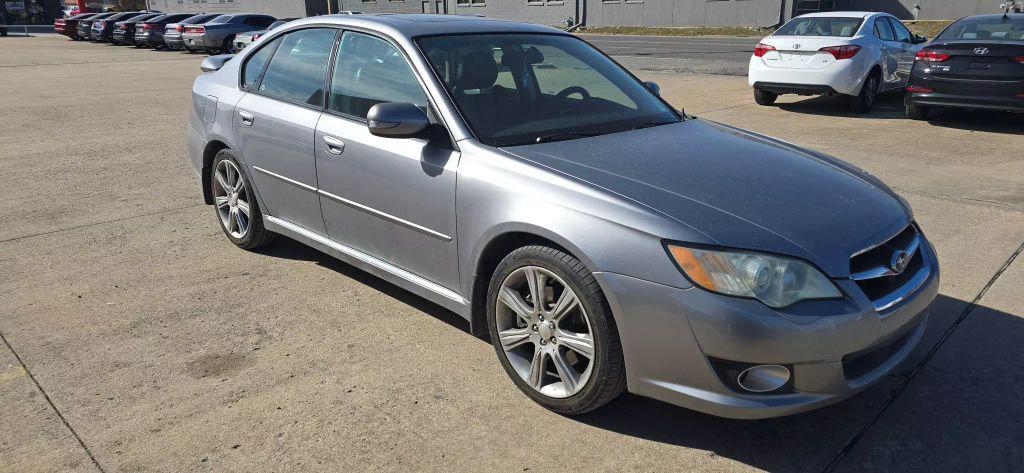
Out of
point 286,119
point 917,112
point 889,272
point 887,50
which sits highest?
point 286,119

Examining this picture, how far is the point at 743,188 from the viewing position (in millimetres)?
3236

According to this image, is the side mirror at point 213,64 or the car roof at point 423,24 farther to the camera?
the side mirror at point 213,64

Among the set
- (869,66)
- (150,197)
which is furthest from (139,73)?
(869,66)

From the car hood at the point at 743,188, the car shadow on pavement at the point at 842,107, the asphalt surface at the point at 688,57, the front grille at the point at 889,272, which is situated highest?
the car hood at the point at 743,188

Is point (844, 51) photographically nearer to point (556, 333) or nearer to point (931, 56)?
point (931, 56)

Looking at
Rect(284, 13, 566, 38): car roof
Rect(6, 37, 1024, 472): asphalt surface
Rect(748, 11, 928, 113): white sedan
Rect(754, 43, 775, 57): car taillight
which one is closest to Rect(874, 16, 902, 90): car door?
Rect(748, 11, 928, 113): white sedan

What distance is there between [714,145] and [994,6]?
1477 inches

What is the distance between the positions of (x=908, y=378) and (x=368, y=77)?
9.88 ft

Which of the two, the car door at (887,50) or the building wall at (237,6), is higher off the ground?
the building wall at (237,6)

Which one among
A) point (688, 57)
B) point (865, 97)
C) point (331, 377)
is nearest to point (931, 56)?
point (865, 97)

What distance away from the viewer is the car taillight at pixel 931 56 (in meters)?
9.61

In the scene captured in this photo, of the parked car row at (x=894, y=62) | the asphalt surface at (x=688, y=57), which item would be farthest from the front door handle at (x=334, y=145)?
the asphalt surface at (x=688, y=57)

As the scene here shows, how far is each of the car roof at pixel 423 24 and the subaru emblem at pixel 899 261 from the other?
2.34 m

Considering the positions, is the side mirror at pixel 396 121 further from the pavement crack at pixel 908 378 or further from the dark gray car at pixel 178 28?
the dark gray car at pixel 178 28
